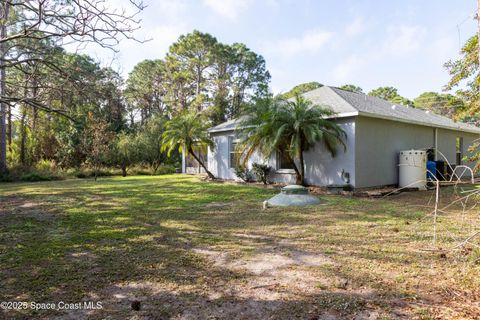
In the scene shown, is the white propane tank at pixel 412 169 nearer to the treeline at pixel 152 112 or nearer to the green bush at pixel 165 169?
the treeline at pixel 152 112

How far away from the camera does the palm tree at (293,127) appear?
9898mm

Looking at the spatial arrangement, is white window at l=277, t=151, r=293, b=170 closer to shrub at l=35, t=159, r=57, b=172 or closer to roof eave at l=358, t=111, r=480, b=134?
roof eave at l=358, t=111, r=480, b=134

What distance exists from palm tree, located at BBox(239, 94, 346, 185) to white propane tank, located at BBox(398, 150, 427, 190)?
2.61 metres

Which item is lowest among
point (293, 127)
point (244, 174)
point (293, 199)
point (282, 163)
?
point (293, 199)

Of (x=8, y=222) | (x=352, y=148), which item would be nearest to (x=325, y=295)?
(x=8, y=222)

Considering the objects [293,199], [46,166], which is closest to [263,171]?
[293,199]

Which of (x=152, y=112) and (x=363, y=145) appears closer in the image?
(x=363, y=145)

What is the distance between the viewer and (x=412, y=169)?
10.9 meters

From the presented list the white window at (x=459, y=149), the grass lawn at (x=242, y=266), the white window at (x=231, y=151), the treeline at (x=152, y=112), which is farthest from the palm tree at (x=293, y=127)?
the white window at (x=459, y=149)

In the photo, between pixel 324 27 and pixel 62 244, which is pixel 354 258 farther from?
pixel 324 27

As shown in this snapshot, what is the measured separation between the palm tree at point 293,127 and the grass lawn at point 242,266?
365 centimetres

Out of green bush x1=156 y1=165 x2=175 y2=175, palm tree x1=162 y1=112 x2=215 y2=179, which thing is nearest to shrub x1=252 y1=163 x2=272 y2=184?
palm tree x1=162 y1=112 x2=215 y2=179

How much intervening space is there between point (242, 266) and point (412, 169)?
31.1ft

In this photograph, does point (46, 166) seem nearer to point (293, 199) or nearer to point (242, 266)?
point (293, 199)
